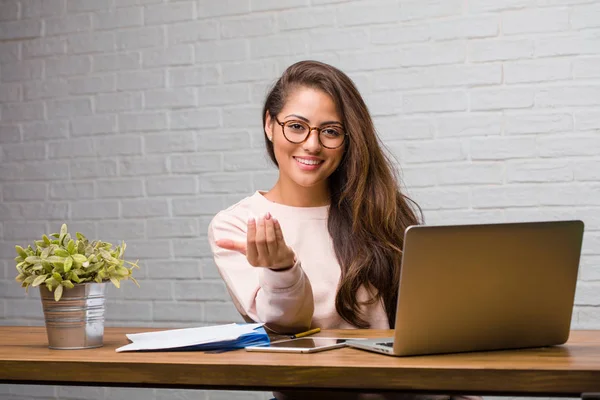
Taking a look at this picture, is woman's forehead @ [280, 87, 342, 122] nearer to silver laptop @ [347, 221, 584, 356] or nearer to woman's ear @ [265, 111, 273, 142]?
woman's ear @ [265, 111, 273, 142]

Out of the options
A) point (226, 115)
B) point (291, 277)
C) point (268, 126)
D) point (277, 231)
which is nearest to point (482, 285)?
point (277, 231)

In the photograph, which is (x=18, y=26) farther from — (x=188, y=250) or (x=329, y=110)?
(x=329, y=110)

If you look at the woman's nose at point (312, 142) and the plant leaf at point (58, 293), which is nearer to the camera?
the plant leaf at point (58, 293)

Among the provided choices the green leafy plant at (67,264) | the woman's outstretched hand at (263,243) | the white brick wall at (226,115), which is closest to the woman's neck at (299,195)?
the woman's outstretched hand at (263,243)

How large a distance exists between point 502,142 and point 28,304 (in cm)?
215

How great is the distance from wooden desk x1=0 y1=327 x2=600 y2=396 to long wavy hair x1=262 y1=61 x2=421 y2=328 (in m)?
0.66

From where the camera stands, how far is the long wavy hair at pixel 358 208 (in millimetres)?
2031

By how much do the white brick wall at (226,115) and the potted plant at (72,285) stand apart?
1.70 meters

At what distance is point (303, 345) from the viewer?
54.5 inches

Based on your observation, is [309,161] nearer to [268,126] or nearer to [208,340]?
[268,126]

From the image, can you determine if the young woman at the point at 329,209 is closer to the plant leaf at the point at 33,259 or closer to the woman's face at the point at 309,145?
the woman's face at the point at 309,145

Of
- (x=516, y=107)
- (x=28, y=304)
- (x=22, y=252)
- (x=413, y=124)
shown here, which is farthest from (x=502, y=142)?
(x=28, y=304)

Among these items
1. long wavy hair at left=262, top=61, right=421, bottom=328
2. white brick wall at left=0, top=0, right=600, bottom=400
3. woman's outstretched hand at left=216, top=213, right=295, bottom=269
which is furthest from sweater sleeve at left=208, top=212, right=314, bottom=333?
white brick wall at left=0, top=0, right=600, bottom=400

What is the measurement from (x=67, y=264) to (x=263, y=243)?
1.15ft
